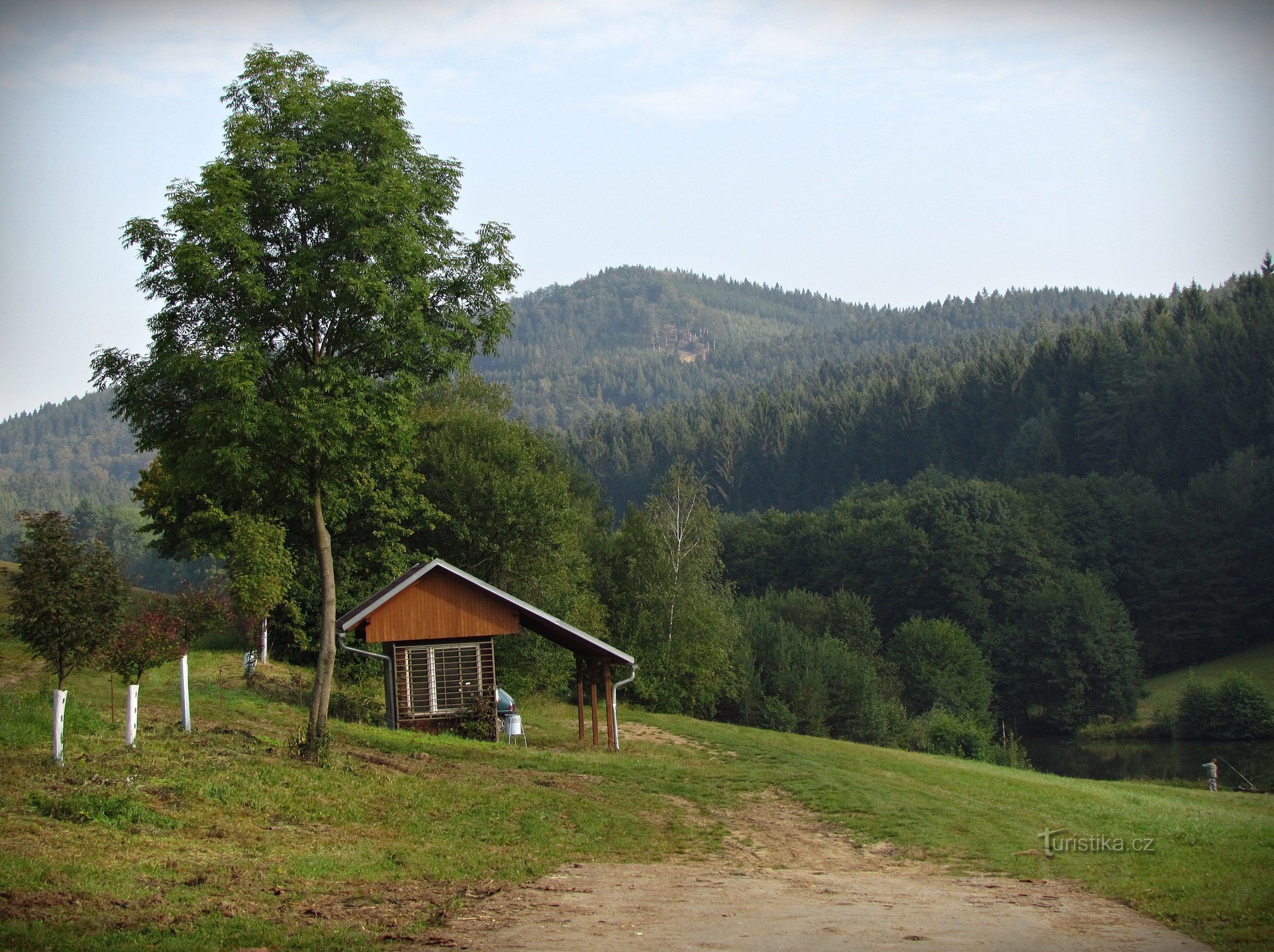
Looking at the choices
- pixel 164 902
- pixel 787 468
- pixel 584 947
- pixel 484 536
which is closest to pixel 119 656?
pixel 164 902

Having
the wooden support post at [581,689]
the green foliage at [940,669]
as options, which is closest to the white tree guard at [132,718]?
the wooden support post at [581,689]

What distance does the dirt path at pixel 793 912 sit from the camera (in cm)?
1011

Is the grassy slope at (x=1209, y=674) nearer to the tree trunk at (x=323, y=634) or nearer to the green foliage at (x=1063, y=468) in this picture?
the green foliage at (x=1063, y=468)

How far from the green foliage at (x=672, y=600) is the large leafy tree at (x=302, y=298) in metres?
28.6

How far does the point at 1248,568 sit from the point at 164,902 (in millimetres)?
85067

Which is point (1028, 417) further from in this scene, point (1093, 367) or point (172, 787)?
point (172, 787)

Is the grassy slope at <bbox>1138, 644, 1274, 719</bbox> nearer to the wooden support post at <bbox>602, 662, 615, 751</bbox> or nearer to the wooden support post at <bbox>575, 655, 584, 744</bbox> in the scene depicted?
the wooden support post at <bbox>575, 655, 584, 744</bbox>

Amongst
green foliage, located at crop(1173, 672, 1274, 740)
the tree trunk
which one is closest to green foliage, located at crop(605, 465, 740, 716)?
the tree trunk

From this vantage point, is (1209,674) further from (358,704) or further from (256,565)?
(256,565)

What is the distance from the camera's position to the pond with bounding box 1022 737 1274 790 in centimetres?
5078

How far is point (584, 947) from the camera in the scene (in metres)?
9.62

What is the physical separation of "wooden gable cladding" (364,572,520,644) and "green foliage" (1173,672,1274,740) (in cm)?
4767

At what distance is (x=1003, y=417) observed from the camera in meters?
123

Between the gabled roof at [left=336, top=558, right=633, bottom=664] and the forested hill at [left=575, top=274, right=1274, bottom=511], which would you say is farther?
the forested hill at [left=575, top=274, right=1274, bottom=511]
